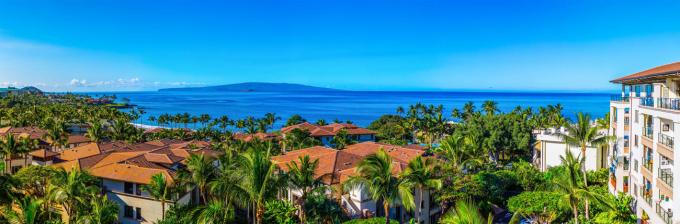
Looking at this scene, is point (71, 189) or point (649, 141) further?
point (71, 189)

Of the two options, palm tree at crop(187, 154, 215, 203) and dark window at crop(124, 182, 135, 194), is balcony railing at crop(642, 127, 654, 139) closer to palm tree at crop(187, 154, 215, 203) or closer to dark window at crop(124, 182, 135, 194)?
palm tree at crop(187, 154, 215, 203)

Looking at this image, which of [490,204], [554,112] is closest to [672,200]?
[490,204]

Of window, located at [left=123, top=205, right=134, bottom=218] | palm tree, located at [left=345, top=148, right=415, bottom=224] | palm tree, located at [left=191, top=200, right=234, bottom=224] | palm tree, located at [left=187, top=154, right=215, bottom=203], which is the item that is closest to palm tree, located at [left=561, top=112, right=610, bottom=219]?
palm tree, located at [left=345, top=148, right=415, bottom=224]

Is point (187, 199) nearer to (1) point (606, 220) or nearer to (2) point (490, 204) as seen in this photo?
(2) point (490, 204)

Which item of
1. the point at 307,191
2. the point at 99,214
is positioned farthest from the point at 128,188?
the point at 307,191

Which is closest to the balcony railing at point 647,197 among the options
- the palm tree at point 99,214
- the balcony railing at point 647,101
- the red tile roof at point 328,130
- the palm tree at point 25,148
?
the balcony railing at point 647,101

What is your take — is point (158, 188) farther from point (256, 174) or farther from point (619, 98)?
point (619, 98)
